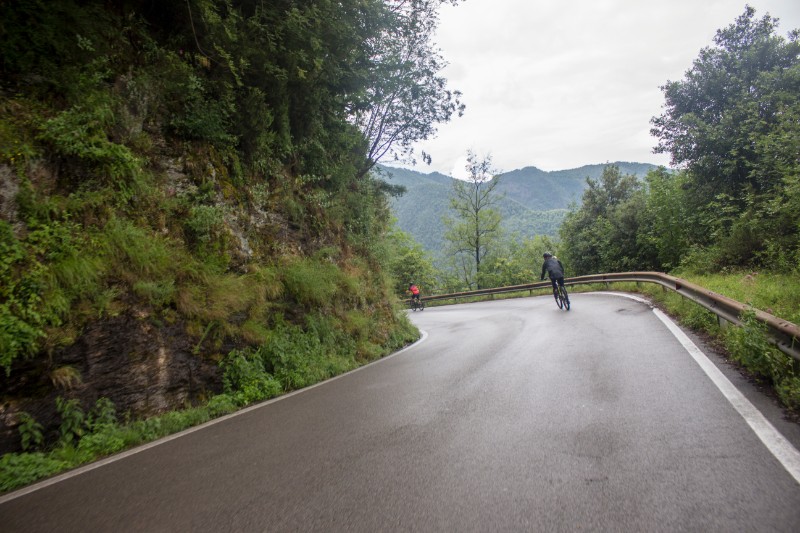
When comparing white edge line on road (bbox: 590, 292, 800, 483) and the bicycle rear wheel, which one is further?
the bicycle rear wheel

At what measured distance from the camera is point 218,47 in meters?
7.25

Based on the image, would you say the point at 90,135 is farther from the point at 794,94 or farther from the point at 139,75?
the point at 794,94

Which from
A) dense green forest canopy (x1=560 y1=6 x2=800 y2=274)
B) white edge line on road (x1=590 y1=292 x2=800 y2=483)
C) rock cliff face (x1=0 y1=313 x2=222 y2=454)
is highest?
dense green forest canopy (x1=560 y1=6 x2=800 y2=274)

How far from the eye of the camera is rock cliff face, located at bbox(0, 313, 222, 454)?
13.6 feet

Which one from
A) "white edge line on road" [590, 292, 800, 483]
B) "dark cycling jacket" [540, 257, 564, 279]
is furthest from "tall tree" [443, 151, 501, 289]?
"white edge line on road" [590, 292, 800, 483]

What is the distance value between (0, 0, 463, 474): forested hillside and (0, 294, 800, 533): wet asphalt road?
1163 millimetres

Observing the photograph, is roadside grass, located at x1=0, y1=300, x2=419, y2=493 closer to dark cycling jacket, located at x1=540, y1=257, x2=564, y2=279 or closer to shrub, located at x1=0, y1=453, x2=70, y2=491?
shrub, located at x1=0, y1=453, x2=70, y2=491

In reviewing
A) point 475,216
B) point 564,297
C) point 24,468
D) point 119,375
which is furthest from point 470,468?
point 475,216

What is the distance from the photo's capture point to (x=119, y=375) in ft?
16.1

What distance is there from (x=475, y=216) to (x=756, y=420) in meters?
37.8

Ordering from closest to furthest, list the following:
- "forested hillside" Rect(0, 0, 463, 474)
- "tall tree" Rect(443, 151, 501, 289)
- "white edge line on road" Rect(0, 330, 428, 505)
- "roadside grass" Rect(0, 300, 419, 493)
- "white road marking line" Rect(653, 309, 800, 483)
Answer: "white road marking line" Rect(653, 309, 800, 483) → "white edge line on road" Rect(0, 330, 428, 505) → "roadside grass" Rect(0, 300, 419, 493) → "forested hillside" Rect(0, 0, 463, 474) → "tall tree" Rect(443, 151, 501, 289)

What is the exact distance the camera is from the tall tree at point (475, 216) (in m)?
38.7

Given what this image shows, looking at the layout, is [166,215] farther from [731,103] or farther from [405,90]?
[731,103]

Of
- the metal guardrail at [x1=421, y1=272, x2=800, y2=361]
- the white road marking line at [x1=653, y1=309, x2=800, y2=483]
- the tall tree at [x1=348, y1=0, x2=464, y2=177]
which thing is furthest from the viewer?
the tall tree at [x1=348, y1=0, x2=464, y2=177]
